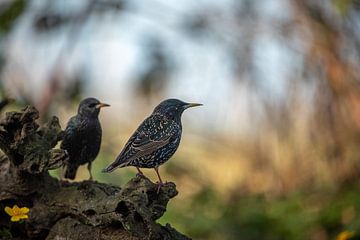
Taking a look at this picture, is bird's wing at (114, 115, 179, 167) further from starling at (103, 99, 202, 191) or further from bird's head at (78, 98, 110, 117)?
bird's head at (78, 98, 110, 117)

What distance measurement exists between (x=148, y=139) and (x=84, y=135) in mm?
384

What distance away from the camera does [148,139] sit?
2.73m

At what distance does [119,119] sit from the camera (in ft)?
22.2

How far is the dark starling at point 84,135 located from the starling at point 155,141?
30 centimetres

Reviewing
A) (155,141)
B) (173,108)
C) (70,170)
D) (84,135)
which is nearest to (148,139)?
(155,141)

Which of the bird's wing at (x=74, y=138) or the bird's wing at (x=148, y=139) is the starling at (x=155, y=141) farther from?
the bird's wing at (x=74, y=138)

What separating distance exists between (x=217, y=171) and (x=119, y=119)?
1.05 m

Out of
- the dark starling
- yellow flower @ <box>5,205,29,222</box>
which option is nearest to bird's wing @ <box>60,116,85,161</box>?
the dark starling

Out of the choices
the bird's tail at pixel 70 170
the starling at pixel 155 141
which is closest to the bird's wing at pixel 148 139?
the starling at pixel 155 141

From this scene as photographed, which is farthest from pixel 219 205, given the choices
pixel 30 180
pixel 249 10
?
pixel 30 180

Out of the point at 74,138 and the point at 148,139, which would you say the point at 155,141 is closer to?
the point at 148,139

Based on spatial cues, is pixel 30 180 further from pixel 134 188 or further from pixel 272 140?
pixel 272 140

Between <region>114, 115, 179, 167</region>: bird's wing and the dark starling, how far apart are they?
0.30 m

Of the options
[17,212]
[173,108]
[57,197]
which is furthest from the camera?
[57,197]
